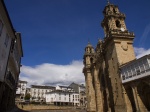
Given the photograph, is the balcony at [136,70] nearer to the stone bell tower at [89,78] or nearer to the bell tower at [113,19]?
the bell tower at [113,19]

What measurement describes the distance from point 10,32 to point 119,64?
1980 centimetres

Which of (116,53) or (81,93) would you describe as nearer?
(116,53)

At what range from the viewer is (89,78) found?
5050 cm

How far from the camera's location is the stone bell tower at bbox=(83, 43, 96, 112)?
46.9 meters

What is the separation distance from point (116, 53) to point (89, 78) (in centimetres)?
2206

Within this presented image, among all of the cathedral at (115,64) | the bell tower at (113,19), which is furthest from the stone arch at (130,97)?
the bell tower at (113,19)

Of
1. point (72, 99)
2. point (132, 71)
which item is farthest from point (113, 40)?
point (72, 99)

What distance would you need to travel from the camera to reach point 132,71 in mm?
25875

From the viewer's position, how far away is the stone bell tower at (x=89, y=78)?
46906 millimetres

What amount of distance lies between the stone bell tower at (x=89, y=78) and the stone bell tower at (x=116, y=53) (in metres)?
13.9

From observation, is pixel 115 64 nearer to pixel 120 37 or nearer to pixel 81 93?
pixel 120 37

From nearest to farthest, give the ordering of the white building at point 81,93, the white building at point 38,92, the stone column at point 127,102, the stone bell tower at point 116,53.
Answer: the stone column at point 127,102, the stone bell tower at point 116,53, the white building at point 81,93, the white building at point 38,92

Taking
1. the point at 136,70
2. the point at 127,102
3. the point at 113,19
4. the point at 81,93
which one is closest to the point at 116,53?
the point at 136,70

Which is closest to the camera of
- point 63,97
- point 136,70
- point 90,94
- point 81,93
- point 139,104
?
point 139,104
